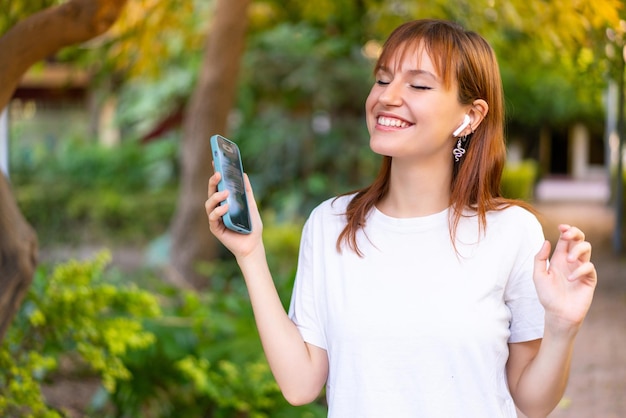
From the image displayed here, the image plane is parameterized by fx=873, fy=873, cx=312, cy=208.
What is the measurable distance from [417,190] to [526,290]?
0.35 m

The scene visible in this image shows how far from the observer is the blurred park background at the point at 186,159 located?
4211 millimetres

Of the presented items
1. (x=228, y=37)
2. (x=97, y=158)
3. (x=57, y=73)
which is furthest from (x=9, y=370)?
(x=57, y=73)

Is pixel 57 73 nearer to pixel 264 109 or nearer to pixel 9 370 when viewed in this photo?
pixel 264 109

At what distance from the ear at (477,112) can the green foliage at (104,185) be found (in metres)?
11.8

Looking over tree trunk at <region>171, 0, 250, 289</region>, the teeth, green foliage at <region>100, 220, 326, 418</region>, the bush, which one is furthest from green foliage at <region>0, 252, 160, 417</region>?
tree trunk at <region>171, 0, 250, 289</region>

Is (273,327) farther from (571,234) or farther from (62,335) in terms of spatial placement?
(62,335)

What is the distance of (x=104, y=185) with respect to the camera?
16.2m

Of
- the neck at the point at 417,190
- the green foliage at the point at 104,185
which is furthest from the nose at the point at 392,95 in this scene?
the green foliage at the point at 104,185

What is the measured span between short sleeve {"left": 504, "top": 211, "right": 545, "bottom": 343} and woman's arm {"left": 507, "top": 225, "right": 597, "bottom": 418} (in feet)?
0.18

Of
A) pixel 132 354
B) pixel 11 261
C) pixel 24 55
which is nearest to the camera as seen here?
pixel 24 55

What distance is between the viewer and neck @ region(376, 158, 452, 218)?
2104mm

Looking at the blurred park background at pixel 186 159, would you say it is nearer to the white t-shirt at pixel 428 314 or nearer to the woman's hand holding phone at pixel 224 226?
the white t-shirt at pixel 428 314

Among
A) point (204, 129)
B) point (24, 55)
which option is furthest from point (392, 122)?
point (204, 129)

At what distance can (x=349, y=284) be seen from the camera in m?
2.02
